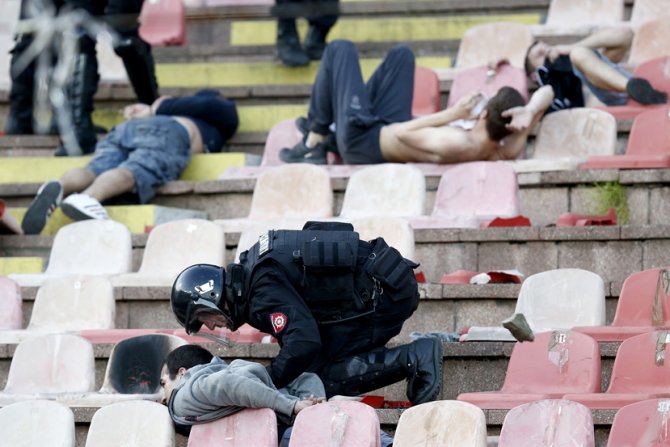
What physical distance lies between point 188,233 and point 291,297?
226 cm

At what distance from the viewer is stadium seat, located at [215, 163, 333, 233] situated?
10.6 metres

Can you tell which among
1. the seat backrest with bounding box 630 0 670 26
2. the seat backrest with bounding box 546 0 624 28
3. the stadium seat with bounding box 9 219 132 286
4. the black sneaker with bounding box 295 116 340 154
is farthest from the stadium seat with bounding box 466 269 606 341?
the seat backrest with bounding box 546 0 624 28

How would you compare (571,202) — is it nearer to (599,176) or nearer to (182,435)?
(599,176)

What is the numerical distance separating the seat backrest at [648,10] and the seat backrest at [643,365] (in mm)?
5045

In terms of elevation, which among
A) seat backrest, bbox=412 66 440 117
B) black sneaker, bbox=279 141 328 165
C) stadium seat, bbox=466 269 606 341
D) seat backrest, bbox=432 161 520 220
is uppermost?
seat backrest, bbox=412 66 440 117

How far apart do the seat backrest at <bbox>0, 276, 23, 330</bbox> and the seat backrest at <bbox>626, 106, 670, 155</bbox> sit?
3346 millimetres

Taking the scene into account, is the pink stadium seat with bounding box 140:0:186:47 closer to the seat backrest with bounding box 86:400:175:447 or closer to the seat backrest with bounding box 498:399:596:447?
the seat backrest with bounding box 86:400:175:447

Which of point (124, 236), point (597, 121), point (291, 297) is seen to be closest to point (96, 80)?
point (124, 236)

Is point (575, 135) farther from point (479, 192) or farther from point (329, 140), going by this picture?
point (329, 140)

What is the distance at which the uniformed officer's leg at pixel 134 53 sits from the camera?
12539mm

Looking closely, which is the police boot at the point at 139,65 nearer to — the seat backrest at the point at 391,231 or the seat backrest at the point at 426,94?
the seat backrest at the point at 426,94

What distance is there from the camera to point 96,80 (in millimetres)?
12523

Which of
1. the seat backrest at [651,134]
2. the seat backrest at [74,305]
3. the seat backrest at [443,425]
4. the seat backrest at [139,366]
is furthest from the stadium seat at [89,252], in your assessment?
the seat backrest at [443,425]

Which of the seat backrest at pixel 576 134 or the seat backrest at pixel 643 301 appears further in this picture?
the seat backrest at pixel 576 134
